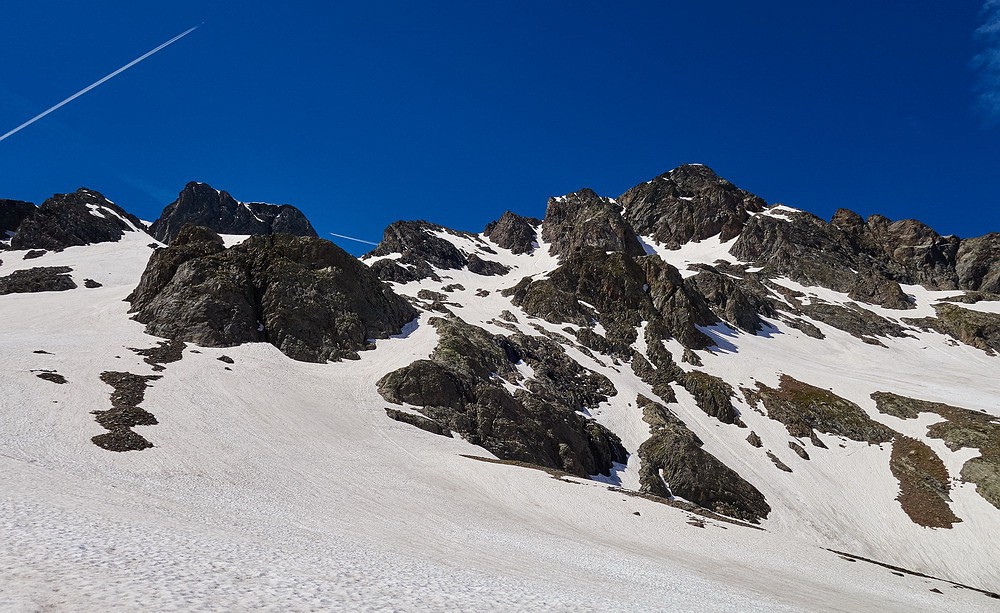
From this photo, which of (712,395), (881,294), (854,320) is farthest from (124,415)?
(881,294)

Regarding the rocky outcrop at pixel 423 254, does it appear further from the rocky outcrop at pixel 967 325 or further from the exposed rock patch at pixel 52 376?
the rocky outcrop at pixel 967 325

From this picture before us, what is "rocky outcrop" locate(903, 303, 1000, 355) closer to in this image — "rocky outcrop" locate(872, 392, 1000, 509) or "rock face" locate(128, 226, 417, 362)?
"rocky outcrop" locate(872, 392, 1000, 509)

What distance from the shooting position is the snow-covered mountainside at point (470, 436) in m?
14.3

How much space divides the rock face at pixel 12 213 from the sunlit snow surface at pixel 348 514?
261 ft

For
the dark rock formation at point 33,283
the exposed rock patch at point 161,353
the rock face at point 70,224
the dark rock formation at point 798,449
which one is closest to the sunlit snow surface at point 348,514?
the dark rock formation at point 798,449

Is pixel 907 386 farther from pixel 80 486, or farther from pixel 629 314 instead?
pixel 80 486

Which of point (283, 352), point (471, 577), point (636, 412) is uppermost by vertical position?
point (636, 412)

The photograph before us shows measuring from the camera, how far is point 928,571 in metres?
46.5

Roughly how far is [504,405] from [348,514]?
3451cm

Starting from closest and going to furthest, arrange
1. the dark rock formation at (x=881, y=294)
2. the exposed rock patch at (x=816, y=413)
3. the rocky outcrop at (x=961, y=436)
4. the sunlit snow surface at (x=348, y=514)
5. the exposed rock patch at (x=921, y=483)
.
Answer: the sunlit snow surface at (x=348, y=514) → the exposed rock patch at (x=921, y=483) → the rocky outcrop at (x=961, y=436) → the exposed rock patch at (x=816, y=413) → the dark rock formation at (x=881, y=294)

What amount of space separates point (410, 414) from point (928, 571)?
5454cm

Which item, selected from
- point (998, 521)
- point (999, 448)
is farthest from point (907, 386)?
point (998, 521)

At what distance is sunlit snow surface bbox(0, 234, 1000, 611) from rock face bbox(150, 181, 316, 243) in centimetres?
12083

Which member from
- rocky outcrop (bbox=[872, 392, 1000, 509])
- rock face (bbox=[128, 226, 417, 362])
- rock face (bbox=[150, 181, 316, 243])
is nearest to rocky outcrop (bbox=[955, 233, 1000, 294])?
rocky outcrop (bbox=[872, 392, 1000, 509])
